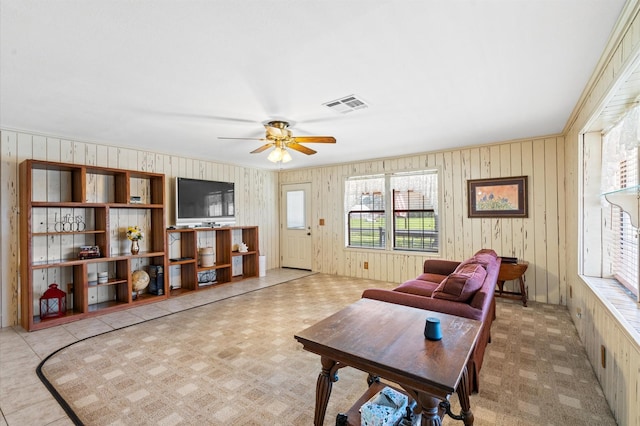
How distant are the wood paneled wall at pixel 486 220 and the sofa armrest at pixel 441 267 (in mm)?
931

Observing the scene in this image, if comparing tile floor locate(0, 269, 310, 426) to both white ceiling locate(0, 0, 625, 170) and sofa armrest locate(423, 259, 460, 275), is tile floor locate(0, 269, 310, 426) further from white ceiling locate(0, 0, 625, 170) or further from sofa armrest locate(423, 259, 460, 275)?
sofa armrest locate(423, 259, 460, 275)

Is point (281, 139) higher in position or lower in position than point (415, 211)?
higher

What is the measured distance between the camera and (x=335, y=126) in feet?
11.7

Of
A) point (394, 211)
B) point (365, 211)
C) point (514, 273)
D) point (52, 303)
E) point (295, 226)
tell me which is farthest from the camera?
point (295, 226)

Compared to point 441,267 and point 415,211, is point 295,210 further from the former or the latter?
point 441,267

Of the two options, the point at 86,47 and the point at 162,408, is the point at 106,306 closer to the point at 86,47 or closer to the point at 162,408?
the point at 162,408

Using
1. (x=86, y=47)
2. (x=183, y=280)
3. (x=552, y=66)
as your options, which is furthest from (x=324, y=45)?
(x=183, y=280)

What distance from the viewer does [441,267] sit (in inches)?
159

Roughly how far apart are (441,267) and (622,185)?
6.70 ft

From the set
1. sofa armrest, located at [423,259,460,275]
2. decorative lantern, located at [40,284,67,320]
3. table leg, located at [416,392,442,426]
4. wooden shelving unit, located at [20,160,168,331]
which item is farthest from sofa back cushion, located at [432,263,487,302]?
decorative lantern, located at [40,284,67,320]

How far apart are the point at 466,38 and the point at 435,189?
3481 mm

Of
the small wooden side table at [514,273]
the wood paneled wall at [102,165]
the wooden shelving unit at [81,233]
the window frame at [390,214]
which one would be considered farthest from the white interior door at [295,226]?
the small wooden side table at [514,273]

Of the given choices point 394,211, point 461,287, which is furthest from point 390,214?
point 461,287

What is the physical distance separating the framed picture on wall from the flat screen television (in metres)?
4.32
